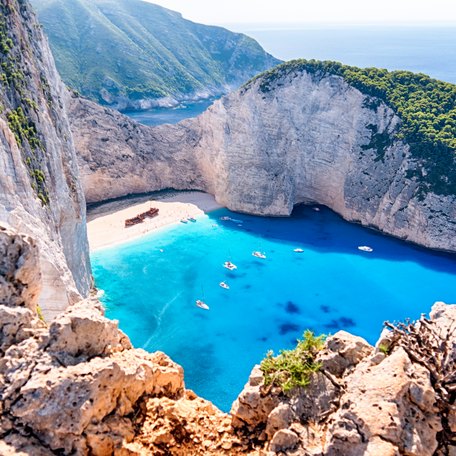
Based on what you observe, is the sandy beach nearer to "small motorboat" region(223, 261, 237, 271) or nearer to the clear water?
"small motorboat" region(223, 261, 237, 271)

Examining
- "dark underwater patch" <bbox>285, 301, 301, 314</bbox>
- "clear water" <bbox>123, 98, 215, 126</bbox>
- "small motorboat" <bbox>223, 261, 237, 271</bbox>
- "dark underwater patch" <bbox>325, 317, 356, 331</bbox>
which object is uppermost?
"clear water" <bbox>123, 98, 215, 126</bbox>

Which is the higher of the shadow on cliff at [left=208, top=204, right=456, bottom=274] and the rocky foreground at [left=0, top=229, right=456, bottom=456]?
the rocky foreground at [left=0, top=229, right=456, bottom=456]

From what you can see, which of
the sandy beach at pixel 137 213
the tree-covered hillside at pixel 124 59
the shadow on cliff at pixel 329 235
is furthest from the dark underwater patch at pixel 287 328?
the tree-covered hillside at pixel 124 59

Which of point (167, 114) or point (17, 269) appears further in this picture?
point (167, 114)

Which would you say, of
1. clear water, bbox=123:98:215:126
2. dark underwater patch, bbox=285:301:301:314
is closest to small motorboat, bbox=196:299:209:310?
dark underwater patch, bbox=285:301:301:314

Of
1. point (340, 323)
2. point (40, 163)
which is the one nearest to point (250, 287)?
point (340, 323)

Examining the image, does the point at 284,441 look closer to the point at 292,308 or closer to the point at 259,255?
the point at 292,308

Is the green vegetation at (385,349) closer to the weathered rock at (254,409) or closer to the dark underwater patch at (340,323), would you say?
the weathered rock at (254,409)
